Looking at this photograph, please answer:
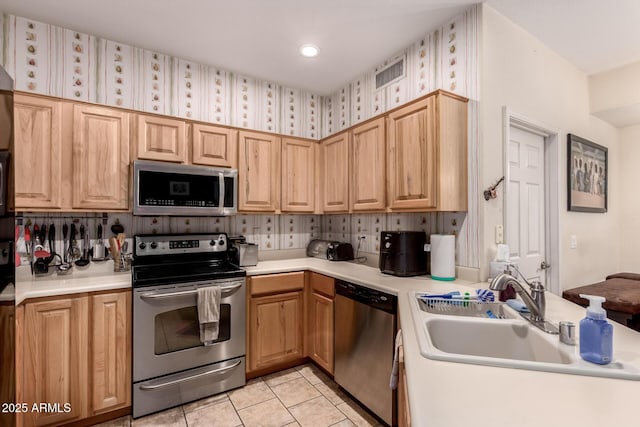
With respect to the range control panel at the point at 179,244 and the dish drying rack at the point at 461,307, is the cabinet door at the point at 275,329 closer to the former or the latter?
the range control panel at the point at 179,244

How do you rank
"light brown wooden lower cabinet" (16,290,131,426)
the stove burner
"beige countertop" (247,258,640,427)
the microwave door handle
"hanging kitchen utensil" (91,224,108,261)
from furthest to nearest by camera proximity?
the microwave door handle < "hanging kitchen utensil" (91,224,108,261) < the stove burner < "light brown wooden lower cabinet" (16,290,131,426) < "beige countertop" (247,258,640,427)

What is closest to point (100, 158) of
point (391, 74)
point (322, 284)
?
point (322, 284)

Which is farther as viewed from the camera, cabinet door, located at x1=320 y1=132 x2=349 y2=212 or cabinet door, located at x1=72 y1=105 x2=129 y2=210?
cabinet door, located at x1=320 y1=132 x2=349 y2=212

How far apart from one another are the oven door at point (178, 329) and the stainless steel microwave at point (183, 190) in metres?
0.60

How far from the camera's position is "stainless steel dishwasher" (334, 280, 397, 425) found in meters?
1.87

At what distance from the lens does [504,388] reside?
79 cm

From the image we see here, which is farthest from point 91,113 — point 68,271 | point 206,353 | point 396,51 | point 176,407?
point 396,51

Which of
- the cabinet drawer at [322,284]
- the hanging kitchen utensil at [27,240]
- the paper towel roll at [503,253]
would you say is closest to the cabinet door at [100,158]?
the hanging kitchen utensil at [27,240]

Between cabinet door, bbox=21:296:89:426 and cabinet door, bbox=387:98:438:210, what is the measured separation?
2174mm

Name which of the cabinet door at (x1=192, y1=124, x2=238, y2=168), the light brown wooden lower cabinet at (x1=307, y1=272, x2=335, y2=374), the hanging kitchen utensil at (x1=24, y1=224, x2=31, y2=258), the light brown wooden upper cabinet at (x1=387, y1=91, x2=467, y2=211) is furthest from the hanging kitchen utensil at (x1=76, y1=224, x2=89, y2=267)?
the light brown wooden upper cabinet at (x1=387, y1=91, x2=467, y2=211)

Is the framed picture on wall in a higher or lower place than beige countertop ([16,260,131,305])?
higher

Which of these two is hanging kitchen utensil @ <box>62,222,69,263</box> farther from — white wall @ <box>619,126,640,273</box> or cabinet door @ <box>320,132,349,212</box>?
white wall @ <box>619,126,640,273</box>

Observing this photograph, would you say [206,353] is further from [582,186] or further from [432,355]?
[582,186]

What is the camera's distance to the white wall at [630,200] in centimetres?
334
